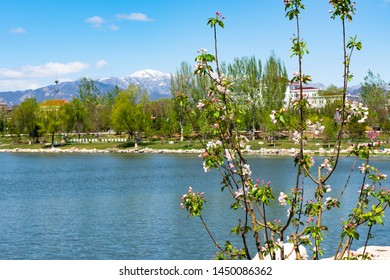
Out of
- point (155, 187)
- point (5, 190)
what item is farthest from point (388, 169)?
point (5, 190)

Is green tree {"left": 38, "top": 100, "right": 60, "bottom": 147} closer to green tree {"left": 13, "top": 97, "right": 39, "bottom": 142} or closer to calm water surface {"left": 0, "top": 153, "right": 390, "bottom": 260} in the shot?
green tree {"left": 13, "top": 97, "right": 39, "bottom": 142}

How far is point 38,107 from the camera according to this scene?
245ft

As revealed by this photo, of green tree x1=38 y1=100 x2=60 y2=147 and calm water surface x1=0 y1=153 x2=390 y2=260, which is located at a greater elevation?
green tree x1=38 y1=100 x2=60 y2=147

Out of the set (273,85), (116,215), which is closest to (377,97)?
(273,85)

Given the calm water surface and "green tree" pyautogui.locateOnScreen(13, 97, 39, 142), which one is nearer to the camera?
the calm water surface

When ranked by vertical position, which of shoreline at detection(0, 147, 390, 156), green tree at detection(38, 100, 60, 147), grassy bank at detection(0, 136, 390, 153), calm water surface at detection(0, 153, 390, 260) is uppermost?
green tree at detection(38, 100, 60, 147)

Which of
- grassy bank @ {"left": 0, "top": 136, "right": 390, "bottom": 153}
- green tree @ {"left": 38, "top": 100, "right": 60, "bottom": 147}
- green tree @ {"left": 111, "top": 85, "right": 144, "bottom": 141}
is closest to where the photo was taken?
grassy bank @ {"left": 0, "top": 136, "right": 390, "bottom": 153}

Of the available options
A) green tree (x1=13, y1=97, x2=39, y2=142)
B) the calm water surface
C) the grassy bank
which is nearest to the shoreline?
the grassy bank

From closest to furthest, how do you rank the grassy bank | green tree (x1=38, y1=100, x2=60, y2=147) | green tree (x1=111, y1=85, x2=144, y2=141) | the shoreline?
1. the shoreline
2. the grassy bank
3. green tree (x1=111, y1=85, x2=144, y2=141)
4. green tree (x1=38, y1=100, x2=60, y2=147)

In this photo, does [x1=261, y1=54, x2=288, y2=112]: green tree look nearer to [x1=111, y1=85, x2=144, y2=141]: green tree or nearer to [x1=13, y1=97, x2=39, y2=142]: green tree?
[x1=111, y1=85, x2=144, y2=141]: green tree

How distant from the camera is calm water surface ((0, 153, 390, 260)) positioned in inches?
574

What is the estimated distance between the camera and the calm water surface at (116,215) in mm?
14578

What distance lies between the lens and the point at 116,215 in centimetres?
2000

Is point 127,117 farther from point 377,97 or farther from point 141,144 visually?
point 377,97
